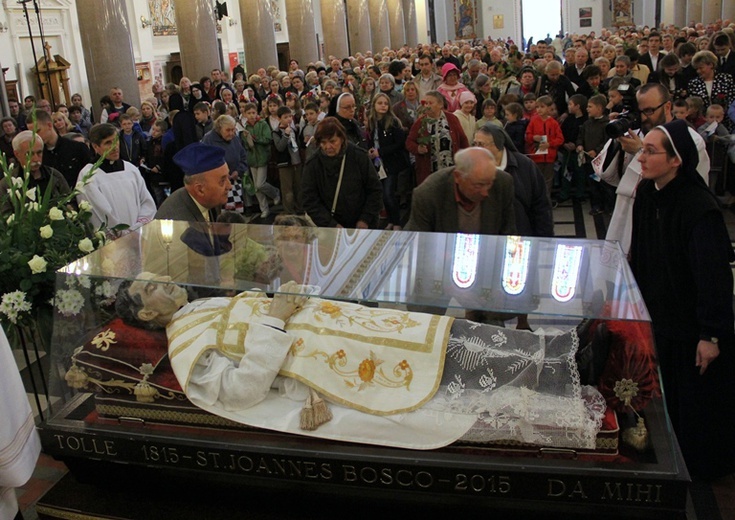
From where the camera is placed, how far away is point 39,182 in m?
6.37

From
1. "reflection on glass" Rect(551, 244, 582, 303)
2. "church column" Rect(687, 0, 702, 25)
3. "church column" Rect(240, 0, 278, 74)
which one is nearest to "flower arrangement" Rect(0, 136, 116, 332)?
"reflection on glass" Rect(551, 244, 582, 303)

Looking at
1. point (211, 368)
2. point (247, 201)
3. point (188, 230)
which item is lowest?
point (247, 201)

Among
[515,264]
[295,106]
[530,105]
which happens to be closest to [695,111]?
[530,105]

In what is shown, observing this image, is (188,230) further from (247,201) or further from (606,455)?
(247,201)

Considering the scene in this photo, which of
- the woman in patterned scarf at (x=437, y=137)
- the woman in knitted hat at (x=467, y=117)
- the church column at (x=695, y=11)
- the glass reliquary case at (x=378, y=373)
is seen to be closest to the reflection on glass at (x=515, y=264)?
the glass reliquary case at (x=378, y=373)

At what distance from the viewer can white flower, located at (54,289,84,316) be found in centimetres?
355

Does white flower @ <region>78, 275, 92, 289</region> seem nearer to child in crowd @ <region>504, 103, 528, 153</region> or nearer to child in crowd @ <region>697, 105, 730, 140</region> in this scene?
child in crowd @ <region>504, 103, 528, 153</region>

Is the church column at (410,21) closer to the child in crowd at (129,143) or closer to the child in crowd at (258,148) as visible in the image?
the child in crowd at (258,148)

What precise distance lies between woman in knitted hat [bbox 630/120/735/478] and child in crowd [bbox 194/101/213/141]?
7158 mm

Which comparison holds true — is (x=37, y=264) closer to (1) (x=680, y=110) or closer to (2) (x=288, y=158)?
(1) (x=680, y=110)

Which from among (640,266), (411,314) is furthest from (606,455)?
(640,266)

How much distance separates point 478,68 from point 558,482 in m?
12.3

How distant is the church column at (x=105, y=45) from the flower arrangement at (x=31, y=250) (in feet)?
31.4

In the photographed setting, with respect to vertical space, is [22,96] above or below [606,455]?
above
